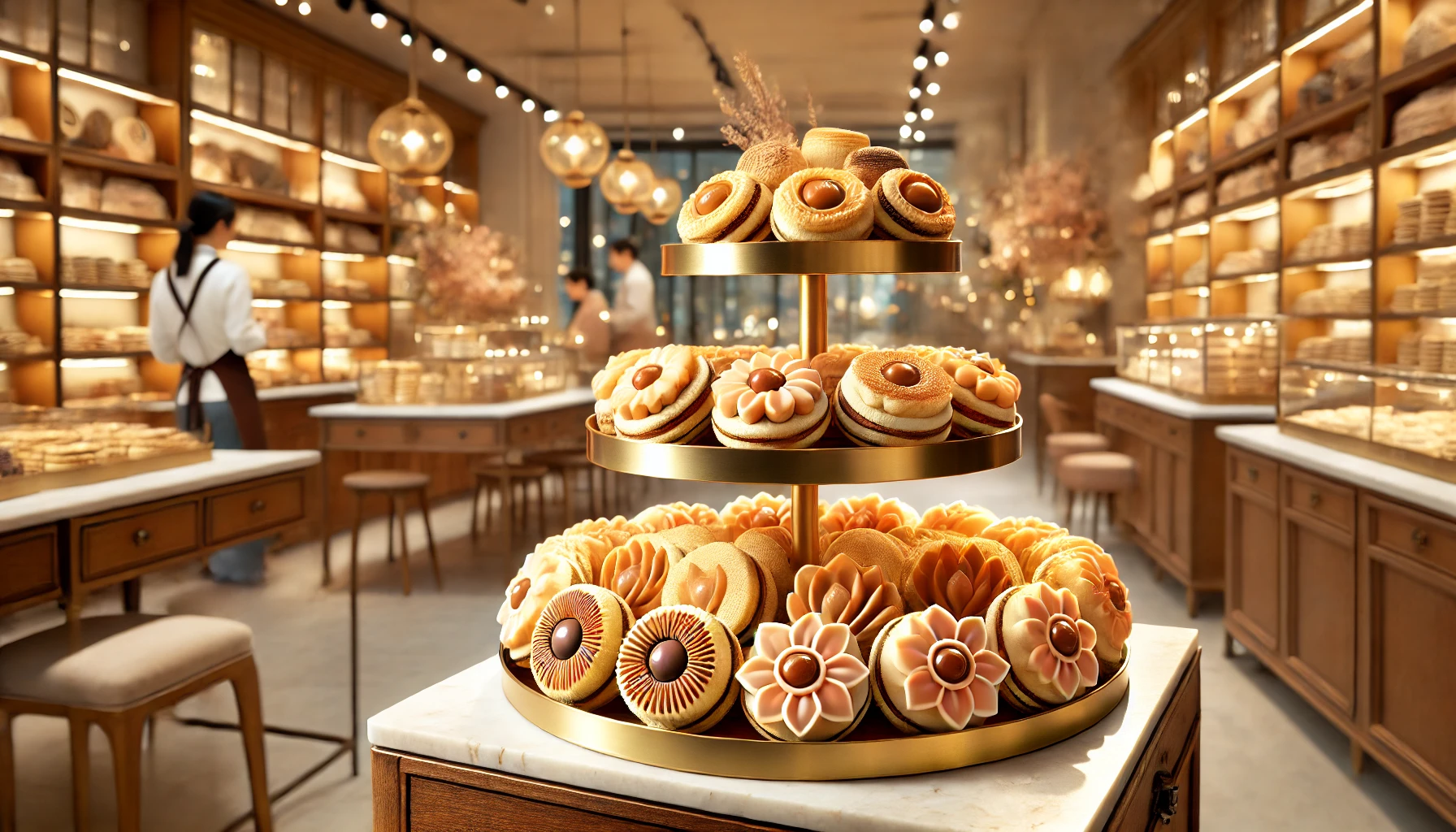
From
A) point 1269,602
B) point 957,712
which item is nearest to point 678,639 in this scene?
point 957,712

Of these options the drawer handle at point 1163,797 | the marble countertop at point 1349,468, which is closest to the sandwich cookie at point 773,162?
the drawer handle at point 1163,797

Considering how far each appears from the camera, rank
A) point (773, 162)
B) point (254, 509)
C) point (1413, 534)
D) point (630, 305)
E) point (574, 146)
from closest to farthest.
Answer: point (773, 162) → point (1413, 534) → point (254, 509) → point (574, 146) → point (630, 305)

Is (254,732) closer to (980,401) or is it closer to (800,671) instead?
(800,671)

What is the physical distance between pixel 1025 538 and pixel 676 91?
9771 mm

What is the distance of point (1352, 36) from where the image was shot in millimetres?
5375

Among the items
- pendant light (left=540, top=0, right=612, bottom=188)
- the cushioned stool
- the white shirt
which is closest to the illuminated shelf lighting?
the white shirt

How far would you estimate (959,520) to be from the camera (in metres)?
1.70

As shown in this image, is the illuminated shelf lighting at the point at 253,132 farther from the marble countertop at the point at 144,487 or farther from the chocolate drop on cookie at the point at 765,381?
the chocolate drop on cookie at the point at 765,381

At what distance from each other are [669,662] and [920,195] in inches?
25.8

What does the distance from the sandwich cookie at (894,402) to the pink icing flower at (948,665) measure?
0.67 feet

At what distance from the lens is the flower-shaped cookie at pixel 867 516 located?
5.46 ft

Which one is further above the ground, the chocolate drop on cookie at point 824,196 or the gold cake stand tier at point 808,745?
the chocolate drop on cookie at point 824,196

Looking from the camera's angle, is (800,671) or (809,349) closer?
(800,671)

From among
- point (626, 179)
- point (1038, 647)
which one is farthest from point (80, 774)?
point (626, 179)
